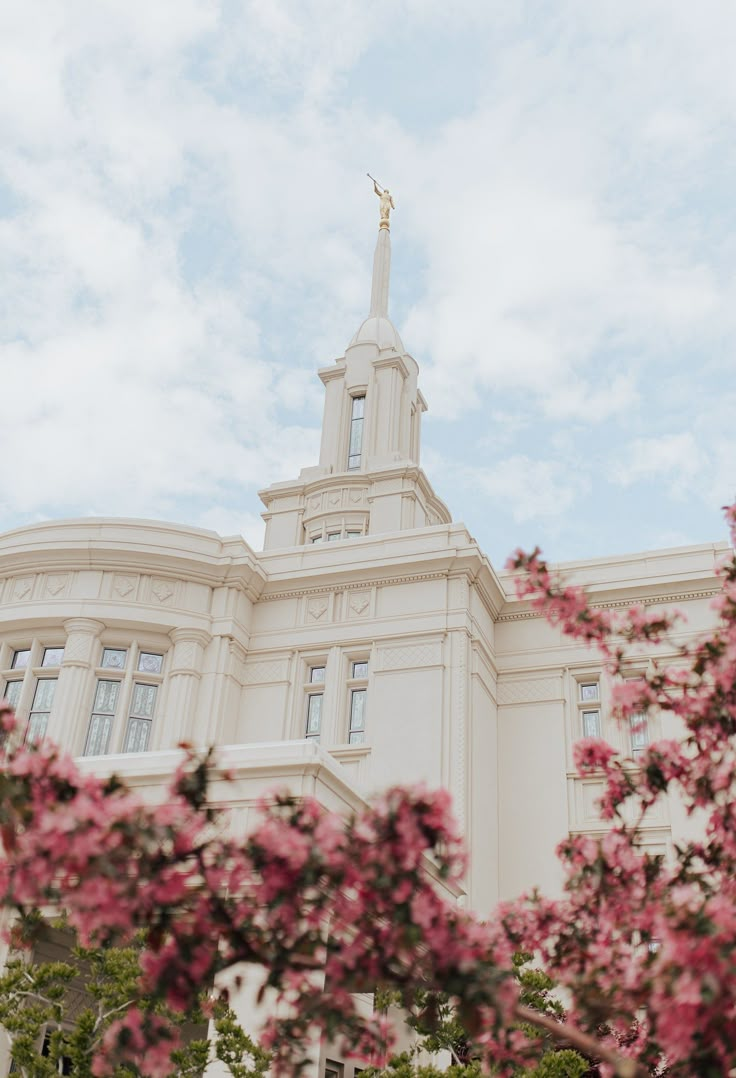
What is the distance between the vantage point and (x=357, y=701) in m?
16.9

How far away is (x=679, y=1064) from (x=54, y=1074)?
7160mm

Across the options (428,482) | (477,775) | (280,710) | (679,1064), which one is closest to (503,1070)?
(679,1064)

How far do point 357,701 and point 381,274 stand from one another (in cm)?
1651

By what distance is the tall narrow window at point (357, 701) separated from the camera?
16.5 meters

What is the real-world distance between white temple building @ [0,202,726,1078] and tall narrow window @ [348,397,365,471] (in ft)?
20.7

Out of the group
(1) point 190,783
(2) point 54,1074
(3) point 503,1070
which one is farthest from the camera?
(2) point 54,1074

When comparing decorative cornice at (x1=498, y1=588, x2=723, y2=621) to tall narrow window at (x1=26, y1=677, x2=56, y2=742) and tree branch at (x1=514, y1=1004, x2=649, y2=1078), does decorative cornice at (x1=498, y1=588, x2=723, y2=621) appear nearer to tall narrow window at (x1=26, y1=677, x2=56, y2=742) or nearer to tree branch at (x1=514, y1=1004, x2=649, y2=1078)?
tall narrow window at (x1=26, y1=677, x2=56, y2=742)

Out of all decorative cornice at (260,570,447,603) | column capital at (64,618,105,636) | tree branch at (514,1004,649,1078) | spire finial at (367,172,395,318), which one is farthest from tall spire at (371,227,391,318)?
tree branch at (514,1004,649,1078)

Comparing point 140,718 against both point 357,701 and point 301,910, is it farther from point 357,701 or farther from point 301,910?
point 301,910

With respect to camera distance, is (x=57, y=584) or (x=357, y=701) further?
(x=57, y=584)

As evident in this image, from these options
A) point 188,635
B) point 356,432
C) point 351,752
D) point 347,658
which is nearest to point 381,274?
point 356,432

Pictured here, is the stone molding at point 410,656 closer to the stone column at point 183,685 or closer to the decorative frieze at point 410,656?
the decorative frieze at point 410,656

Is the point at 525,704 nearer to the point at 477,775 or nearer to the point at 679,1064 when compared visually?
the point at 477,775

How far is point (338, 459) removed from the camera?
24.1 meters
